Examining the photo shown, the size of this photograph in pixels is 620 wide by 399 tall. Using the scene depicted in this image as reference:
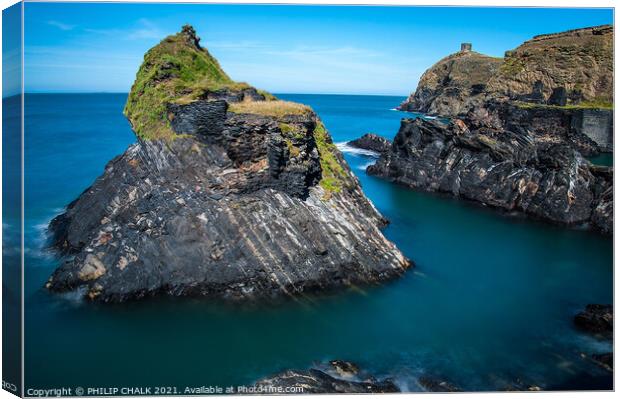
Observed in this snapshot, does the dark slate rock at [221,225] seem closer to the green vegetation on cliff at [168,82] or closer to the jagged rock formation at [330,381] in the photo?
the green vegetation on cliff at [168,82]

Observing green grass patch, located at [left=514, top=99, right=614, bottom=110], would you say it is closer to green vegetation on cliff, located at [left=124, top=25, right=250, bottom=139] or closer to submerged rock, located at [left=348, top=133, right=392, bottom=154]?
submerged rock, located at [left=348, top=133, right=392, bottom=154]

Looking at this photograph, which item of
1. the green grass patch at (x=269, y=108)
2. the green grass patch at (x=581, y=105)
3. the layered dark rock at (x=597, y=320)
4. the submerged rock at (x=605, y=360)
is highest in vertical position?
the green grass patch at (x=581, y=105)

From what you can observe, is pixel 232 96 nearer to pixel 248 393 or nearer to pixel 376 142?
pixel 248 393

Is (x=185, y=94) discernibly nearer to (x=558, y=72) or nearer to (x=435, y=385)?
(x=435, y=385)

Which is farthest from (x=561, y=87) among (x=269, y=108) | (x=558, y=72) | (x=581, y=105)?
(x=269, y=108)

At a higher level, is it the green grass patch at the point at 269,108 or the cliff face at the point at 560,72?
the cliff face at the point at 560,72

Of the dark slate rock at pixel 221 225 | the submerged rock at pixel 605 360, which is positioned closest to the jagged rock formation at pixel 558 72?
the dark slate rock at pixel 221 225
